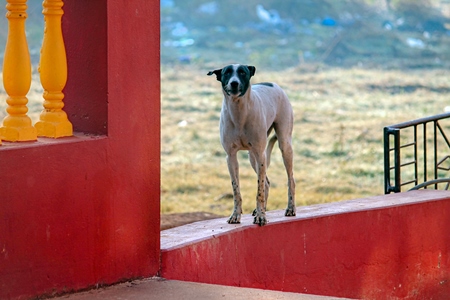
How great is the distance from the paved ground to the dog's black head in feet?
6.46

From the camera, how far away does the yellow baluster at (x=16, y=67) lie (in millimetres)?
4324

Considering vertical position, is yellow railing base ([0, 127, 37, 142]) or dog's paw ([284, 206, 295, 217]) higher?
yellow railing base ([0, 127, 37, 142])

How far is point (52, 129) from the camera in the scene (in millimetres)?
4555

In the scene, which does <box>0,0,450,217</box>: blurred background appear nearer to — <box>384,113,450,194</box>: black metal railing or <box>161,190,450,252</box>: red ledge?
<box>384,113,450,194</box>: black metal railing

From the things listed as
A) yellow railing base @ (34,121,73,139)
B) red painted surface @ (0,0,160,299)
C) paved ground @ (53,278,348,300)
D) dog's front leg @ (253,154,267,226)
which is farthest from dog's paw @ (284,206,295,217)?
yellow railing base @ (34,121,73,139)

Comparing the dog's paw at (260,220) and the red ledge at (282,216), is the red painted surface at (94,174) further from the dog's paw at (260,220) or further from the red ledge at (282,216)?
the dog's paw at (260,220)

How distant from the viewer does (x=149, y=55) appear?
4898 mm

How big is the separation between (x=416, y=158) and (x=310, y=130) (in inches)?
415

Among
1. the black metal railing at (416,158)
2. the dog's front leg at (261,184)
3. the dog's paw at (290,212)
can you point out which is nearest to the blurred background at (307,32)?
the black metal railing at (416,158)

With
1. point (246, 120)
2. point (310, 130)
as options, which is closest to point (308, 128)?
point (310, 130)

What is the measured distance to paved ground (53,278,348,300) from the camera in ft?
14.7

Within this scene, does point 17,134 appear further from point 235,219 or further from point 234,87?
point 235,219

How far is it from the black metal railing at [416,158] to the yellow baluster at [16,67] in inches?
195

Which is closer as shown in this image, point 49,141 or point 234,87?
point 49,141
